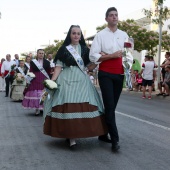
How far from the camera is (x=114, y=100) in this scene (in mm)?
5758

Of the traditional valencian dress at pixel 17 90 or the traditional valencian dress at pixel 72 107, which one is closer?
the traditional valencian dress at pixel 72 107

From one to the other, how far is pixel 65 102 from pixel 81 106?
22 centimetres

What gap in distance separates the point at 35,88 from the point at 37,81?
212mm

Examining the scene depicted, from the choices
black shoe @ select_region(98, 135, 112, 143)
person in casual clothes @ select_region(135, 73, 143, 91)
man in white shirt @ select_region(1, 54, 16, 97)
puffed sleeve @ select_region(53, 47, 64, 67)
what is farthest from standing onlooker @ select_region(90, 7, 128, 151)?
person in casual clothes @ select_region(135, 73, 143, 91)

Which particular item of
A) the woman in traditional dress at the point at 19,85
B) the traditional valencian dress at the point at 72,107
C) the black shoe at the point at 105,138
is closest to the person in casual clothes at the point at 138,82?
the woman in traditional dress at the point at 19,85

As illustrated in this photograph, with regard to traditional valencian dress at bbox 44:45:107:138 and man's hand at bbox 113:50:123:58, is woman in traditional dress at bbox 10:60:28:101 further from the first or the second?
man's hand at bbox 113:50:123:58

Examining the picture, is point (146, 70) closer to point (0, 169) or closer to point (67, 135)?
point (67, 135)

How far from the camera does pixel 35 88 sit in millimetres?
10125

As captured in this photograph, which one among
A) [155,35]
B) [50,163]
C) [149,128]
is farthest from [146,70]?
[155,35]

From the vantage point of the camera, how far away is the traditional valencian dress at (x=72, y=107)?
5.49 meters

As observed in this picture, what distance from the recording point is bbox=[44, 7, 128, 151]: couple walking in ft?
18.0

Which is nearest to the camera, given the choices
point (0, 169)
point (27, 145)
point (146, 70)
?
A: point (0, 169)

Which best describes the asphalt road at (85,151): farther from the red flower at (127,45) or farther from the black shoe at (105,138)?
Answer: the red flower at (127,45)

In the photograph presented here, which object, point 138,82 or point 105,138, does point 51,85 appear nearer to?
point 105,138
